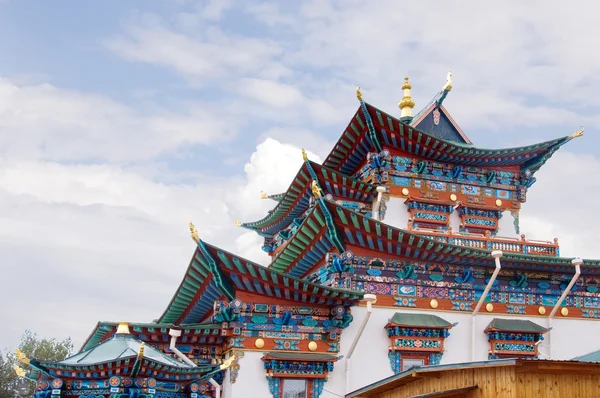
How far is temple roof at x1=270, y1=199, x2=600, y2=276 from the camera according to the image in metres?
21.3

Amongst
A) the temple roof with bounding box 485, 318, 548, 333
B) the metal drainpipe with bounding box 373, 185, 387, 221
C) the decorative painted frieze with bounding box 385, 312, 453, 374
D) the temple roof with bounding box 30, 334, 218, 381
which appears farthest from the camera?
the metal drainpipe with bounding box 373, 185, 387, 221

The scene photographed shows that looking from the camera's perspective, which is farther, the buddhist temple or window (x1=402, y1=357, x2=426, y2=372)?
window (x1=402, y1=357, x2=426, y2=372)

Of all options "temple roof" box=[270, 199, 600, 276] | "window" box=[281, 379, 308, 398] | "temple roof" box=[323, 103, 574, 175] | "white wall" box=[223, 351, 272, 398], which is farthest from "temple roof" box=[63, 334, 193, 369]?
"temple roof" box=[323, 103, 574, 175]

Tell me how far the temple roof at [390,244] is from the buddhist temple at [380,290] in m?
0.05

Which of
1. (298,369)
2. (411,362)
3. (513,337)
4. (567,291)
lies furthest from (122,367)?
(567,291)

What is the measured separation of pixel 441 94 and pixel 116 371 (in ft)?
62.1

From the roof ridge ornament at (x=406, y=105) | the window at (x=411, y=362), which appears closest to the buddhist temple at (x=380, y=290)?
the window at (x=411, y=362)

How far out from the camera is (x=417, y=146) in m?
26.2

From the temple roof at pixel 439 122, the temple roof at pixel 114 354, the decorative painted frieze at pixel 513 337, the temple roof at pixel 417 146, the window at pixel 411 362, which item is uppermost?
the temple roof at pixel 439 122

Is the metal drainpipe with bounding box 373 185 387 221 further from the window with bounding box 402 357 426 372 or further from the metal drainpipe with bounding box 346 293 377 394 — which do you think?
the window with bounding box 402 357 426 372

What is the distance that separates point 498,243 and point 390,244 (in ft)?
13.4

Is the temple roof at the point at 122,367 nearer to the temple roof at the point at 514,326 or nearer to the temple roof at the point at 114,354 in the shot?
the temple roof at the point at 114,354

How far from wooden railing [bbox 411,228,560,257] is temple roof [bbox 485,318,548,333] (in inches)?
86.2

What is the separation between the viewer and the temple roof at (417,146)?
84.3 feet
